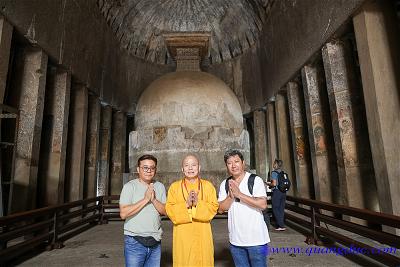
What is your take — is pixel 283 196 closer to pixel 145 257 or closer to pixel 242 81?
pixel 145 257

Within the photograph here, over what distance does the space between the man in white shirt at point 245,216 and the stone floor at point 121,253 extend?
1.52 m

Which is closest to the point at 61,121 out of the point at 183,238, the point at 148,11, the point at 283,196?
the point at 283,196

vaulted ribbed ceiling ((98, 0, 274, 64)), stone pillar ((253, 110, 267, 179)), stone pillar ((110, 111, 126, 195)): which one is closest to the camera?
stone pillar ((110, 111, 126, 195))

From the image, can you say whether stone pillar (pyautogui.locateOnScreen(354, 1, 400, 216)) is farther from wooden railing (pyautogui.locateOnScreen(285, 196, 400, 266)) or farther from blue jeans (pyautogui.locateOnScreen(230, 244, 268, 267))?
blue jeans (pyautogui.locateOnScreen(230, 244, 268, 267))

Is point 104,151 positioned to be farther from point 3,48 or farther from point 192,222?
point 192,222

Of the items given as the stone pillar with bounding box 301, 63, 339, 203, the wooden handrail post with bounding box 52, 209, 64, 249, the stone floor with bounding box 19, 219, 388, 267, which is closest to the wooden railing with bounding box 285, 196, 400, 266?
the stone floor with bounding box 19, 219, 388, 267

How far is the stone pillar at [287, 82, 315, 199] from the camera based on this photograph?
349 inches

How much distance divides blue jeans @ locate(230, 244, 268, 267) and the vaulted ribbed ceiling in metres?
11.3

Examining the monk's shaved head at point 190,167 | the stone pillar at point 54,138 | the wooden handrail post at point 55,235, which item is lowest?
the wooden handrail post at point 55,235

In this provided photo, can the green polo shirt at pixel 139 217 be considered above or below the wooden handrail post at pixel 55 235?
above

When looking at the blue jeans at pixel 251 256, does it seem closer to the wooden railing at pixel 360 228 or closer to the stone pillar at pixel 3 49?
the wooden railing at pixel 360 228

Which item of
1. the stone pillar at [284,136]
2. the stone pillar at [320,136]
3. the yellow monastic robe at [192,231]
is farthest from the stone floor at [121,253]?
the stone pillar at [284,136]

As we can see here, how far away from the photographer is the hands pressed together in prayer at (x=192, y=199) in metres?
2.08

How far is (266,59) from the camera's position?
38.2 feet
